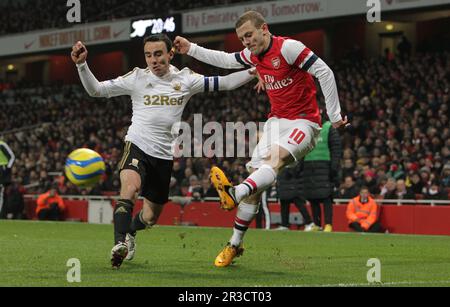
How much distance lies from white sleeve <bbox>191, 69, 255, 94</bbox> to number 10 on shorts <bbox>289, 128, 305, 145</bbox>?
39.6 inches

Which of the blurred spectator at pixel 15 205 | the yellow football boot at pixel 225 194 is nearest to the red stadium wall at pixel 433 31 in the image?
the blurred spectator at pixel 15 205

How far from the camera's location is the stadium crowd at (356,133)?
19.3m

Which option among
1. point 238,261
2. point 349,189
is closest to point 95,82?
point 238,261

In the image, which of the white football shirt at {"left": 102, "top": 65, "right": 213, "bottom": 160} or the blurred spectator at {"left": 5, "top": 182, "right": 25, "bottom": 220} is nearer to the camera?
the white football shirt at {"left": 102, "top": 65, "right": 213, "bottom": 160}

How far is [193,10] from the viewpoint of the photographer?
104 feet

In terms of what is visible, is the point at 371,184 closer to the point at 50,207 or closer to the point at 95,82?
the point at 50,207

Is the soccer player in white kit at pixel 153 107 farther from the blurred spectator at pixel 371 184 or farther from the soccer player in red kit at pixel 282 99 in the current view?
the blurred spectator at pixel 371 184

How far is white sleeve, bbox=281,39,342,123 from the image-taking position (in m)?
8.40

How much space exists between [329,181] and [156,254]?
248 inches

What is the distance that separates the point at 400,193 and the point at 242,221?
394 inches

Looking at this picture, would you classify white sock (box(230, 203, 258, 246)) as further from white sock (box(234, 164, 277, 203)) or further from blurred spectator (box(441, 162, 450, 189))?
blurred spectator (box(441, 162, 450, 189))

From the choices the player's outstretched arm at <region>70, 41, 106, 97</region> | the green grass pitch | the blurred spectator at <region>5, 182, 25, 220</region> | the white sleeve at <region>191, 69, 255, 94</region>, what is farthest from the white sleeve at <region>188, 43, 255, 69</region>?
the blurred spectator at <region>5, 182, 25, 220</region>

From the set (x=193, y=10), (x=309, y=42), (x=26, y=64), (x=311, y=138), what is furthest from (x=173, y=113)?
(x=26, y=64)

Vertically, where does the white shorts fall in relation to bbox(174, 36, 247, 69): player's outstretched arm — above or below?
below
